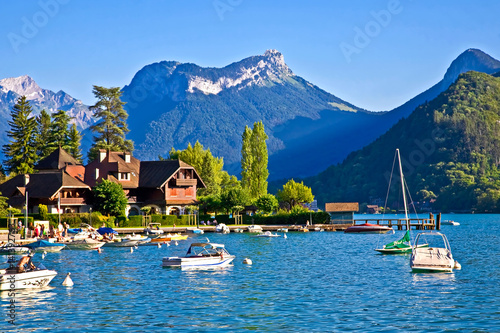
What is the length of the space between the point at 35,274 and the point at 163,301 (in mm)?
9745

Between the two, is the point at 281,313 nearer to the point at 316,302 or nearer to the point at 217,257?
the point at 316,302

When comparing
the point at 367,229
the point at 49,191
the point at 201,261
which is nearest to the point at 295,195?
the point at 367,229

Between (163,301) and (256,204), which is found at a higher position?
(256,204)

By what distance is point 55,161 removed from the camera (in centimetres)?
12888

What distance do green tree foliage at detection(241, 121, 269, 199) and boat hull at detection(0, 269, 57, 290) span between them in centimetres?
9923

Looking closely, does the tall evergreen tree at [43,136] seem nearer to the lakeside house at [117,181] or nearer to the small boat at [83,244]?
the lakeside house at [117,181]

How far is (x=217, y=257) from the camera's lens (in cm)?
5709

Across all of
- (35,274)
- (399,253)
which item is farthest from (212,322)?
(399,253)

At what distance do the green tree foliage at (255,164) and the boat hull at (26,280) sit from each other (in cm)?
9923

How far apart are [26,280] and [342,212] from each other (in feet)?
324

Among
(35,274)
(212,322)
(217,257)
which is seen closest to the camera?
(212,322)

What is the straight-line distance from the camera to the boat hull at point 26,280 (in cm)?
4222

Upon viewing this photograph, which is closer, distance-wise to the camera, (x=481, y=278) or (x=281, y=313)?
(x=281, y=313)

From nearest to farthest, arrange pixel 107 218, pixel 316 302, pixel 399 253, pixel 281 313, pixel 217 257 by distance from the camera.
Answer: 1. pixel 281 313
2. pixel 316 302
3. pixel 217 257
4. pixel 399 253
5. pixel 107 218
